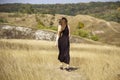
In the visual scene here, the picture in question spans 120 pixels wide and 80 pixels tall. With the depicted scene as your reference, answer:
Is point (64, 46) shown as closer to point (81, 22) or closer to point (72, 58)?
point (72, 58)

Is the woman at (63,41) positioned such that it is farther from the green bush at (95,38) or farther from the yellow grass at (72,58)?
the green bush at (95,38)

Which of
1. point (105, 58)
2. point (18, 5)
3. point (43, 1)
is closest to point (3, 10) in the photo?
point (18, 5)

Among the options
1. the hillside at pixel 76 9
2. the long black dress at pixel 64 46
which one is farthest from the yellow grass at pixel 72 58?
the hillside at pixel 76 9

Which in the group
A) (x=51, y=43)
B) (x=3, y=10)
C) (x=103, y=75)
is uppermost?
(x=3, y=10)

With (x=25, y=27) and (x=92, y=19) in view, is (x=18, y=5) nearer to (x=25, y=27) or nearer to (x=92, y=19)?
(x=25, y=27)

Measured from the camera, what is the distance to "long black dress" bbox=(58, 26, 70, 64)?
5723 millimetres

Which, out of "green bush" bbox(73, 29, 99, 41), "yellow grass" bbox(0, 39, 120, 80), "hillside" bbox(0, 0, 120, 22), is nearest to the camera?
"yellow grass" bbox(0, 39, 120, 80)

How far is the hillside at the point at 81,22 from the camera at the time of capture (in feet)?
19.6

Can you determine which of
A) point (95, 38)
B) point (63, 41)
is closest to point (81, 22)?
point (95, 38)

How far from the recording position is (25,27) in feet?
19.7

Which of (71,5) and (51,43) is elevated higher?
(71,5)

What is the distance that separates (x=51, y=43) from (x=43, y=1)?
70 centimetres

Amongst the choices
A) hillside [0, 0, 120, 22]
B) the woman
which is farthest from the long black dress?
hillside [0, 0, 120, 22]

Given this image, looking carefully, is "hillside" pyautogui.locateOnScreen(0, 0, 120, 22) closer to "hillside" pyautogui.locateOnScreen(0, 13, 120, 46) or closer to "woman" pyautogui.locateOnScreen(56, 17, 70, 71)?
"hillside" pyautogui.locateOnScreen(0, 13, 120, 46)
